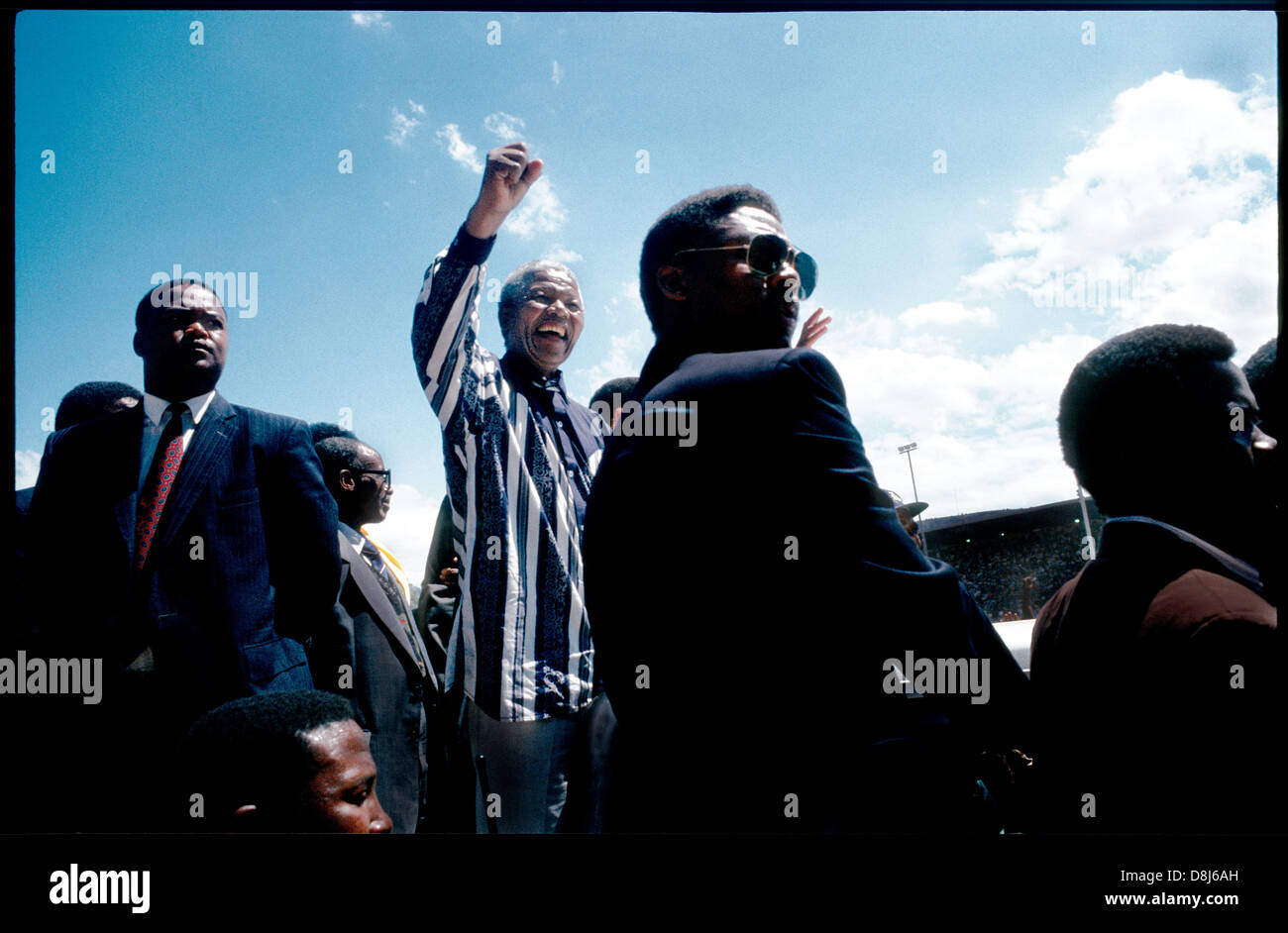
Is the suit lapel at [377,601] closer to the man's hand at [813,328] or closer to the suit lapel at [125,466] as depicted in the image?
the suit lapel at [125,466]

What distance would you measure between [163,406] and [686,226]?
1.55 m

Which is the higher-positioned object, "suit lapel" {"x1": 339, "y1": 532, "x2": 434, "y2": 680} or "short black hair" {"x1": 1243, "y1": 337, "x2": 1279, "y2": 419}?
"short black hair" {"x1": 1243, "y1": 337, "x2": 1279, "y2": 419}

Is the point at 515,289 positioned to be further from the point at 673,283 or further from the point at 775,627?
the point at 775,627

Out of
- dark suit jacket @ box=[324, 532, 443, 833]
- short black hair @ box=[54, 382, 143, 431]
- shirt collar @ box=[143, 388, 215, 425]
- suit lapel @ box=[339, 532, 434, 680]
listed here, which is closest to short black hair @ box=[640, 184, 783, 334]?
shirt collar @ box=[143, 388, 215, 425]

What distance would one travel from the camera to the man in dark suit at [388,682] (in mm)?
2730

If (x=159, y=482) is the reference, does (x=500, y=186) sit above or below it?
above

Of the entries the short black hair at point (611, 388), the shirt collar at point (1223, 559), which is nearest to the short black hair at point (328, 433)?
the short black hair at point (611, 388)

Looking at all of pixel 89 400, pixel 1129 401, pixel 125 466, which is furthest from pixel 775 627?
pixel 89 400

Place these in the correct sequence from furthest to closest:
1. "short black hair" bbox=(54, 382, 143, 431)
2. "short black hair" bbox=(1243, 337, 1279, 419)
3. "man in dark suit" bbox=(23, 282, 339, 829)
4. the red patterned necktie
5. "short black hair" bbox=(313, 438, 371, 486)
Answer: "short black hair" bbox=(313, 438, 371, 486) < "short black hair" bbox=(54, 382, 143, 431) < "short black hair" bbox=(1243, 337, 1279, 419) < the red patterned necktie < "man in dark suit" bbox=(23, 282, 339, 829)

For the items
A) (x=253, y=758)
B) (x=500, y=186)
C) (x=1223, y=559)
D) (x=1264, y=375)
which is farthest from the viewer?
(x=1264, y=375)

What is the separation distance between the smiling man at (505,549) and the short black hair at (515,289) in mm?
292

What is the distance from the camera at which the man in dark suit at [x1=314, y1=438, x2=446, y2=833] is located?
2730mm

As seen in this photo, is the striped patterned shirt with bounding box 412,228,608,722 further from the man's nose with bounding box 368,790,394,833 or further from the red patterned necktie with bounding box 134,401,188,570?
the red patterned necktie with bounding box 134,401,188,570

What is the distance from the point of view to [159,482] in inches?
81.7
